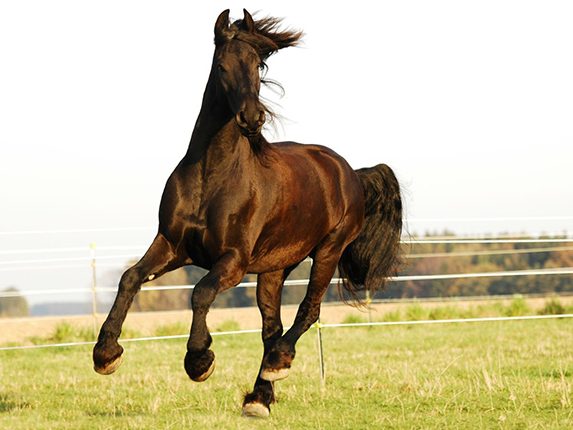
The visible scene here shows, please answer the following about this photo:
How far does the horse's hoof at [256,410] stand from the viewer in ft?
23.0

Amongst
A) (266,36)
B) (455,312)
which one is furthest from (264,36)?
(455,312)

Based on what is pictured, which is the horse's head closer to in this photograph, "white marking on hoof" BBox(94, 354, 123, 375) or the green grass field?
"white marking on hoof" BBox(94, 354, 123, 375)

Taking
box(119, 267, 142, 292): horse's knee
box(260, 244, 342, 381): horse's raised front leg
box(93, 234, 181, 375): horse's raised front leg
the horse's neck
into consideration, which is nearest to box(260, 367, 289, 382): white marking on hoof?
box(260, 244, 342, 381): horse's raised front leg

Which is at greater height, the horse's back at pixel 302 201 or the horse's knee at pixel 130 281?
the horse's back at pixel 302 201

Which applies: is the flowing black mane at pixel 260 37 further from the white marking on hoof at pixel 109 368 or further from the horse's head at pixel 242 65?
the white marking on hoof at pixel 109 368

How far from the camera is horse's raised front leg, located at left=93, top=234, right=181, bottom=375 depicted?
623cm

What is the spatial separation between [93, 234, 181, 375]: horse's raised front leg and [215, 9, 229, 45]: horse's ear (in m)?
1.44

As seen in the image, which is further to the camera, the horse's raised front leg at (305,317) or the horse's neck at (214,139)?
the horse's raised front leg at (305,317)

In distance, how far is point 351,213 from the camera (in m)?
8.52

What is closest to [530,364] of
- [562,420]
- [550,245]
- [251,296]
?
[562,420]

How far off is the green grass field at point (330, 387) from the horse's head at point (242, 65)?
2.10 metres

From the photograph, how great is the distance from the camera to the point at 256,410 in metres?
7.02

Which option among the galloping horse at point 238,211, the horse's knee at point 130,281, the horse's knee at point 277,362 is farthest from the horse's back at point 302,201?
the horse's knee at point 130,281

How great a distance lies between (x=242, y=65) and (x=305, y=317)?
2.50m
